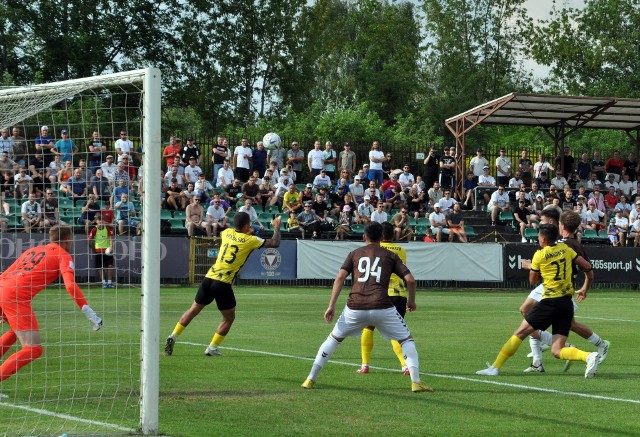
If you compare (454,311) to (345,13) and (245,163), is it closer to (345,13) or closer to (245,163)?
(245,163)

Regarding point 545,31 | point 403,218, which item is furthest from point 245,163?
point 545,31

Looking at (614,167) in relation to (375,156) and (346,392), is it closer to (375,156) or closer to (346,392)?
(375,156)

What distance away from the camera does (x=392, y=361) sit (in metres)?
13.6

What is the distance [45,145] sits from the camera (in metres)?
13.1

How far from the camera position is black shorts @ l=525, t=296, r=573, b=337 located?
38.2 ft

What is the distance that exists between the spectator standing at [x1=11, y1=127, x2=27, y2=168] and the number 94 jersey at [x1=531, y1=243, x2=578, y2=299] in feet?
20.9

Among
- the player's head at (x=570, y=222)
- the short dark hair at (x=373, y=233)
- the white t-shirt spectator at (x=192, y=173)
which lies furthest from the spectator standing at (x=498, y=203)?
the short dark hair at (x=373, y=233)

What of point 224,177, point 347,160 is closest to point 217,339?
point 224,177

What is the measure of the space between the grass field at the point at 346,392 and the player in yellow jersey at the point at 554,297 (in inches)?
15.8

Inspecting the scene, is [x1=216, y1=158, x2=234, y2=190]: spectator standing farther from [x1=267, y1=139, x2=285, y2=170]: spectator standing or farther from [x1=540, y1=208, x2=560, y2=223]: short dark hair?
[x1=540, y1=208, x2=560, y2=223]: short dark hair

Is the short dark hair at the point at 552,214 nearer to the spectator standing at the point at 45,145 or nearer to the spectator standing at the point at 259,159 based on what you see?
the spectator standing at the point at 45,145

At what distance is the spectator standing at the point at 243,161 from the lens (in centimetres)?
3303

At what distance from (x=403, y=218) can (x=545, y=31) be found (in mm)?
39835

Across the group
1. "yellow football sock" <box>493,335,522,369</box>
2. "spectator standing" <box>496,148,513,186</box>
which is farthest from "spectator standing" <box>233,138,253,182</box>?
"yellow football sock" <box>493,335,522,369</box>
